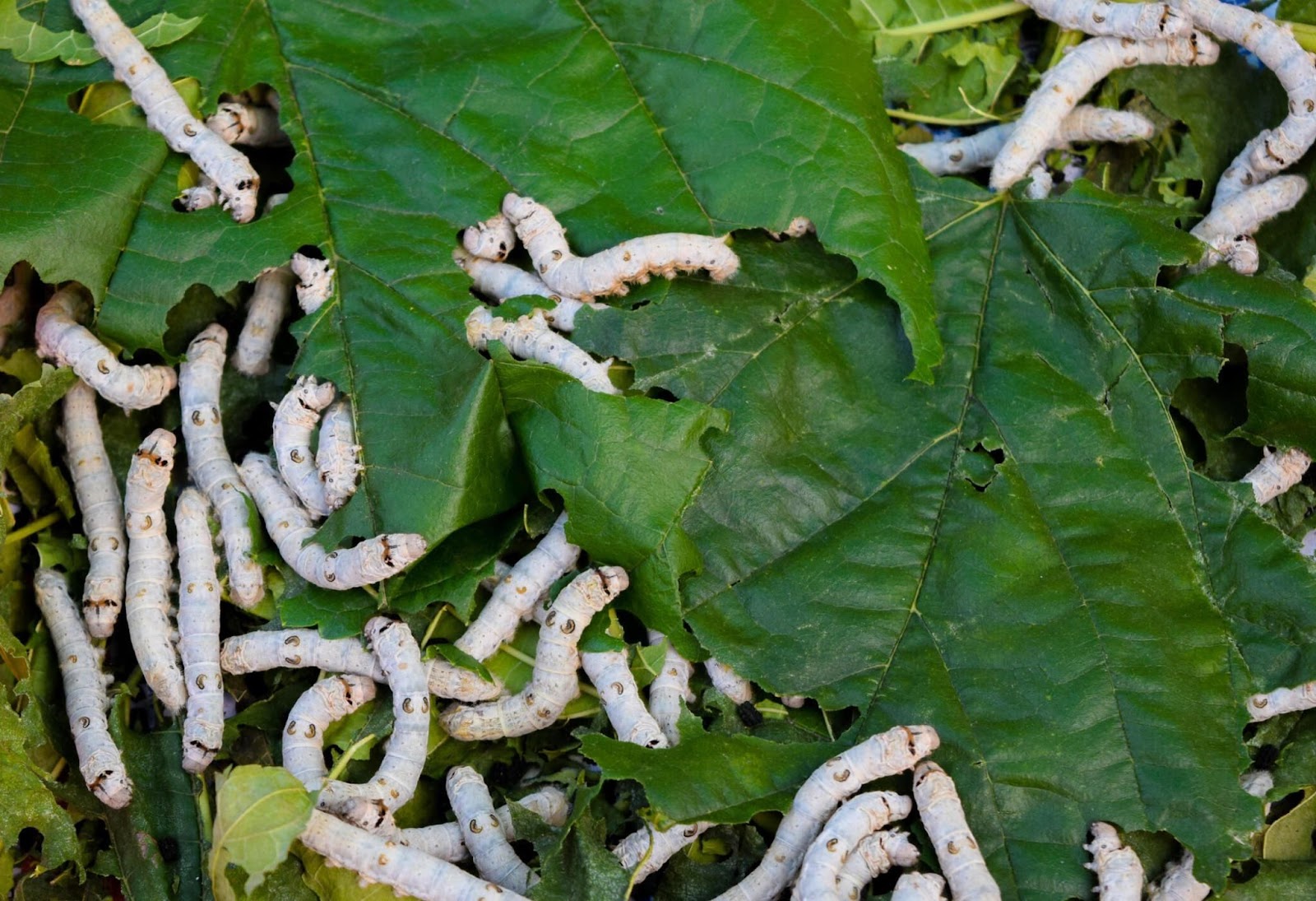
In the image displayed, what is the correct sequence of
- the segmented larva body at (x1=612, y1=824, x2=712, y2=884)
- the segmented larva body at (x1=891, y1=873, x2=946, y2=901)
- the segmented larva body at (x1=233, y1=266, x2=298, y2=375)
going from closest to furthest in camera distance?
the segmented larva body at (x1=891, y1=873, x2=946, y2=901), the segmented larva body at (x1=612, y1=824, x2=712, y2=884), the segmented larva body at (x1=233, y1=266, x2=298, y2=375)

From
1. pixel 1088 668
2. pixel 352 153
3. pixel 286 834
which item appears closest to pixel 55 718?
pixel 286 834

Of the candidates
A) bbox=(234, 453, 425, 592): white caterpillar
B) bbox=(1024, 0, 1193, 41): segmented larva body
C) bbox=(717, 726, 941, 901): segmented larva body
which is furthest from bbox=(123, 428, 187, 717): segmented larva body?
bbox=(1024, 0, 1193, 41): segmented larva body

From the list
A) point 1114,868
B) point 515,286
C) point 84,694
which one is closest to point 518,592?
point 515,286

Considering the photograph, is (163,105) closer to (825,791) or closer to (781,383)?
(781,383)

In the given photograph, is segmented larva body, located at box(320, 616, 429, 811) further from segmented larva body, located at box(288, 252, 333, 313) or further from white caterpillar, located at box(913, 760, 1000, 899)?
white caterpillar, located at box(913, 760, 1000, 899)

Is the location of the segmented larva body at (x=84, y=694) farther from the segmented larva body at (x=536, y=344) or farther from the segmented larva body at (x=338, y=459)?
the segmented larva body at (x=536, y=344)

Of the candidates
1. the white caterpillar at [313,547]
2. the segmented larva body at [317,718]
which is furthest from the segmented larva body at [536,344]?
the segmented larva body at [317,718]

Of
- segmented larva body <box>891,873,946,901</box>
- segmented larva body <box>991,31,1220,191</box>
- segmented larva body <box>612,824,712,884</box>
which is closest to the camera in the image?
segmented larva body <box>891,873,946,901</box>

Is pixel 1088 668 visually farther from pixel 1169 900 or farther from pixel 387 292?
pixel 387 292
